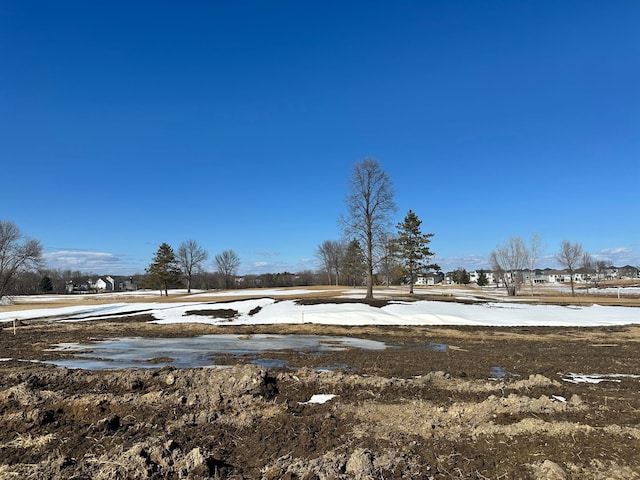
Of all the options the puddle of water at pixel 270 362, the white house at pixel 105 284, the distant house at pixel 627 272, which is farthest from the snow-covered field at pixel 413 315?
the distant house at pixel 627 272

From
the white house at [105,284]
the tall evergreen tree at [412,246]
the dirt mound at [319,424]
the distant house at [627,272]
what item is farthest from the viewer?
the distant house at [627,272]

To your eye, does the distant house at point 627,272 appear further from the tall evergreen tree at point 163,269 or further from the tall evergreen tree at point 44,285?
the tall evergreen tree at point 44,285

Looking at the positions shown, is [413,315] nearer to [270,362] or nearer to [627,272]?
[270,362]

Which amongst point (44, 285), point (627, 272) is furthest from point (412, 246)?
point (627, 272)

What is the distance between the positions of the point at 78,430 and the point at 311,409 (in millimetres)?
3626

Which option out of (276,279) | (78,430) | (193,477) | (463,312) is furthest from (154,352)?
(276,279)

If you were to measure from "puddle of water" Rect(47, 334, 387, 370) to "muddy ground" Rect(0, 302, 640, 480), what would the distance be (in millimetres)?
2162

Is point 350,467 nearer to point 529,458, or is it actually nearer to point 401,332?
point 529,458

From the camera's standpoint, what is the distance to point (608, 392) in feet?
26.1

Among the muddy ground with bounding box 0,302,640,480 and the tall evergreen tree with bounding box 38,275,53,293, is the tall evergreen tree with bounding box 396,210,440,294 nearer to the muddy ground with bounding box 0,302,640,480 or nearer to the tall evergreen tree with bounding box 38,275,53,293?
the muddy ground with bounding box 0,302,640,480

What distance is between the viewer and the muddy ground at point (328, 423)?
4832mm

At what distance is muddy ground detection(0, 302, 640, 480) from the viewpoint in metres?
4.83

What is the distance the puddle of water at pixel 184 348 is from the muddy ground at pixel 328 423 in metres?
2.16

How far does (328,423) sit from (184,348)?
1050 centimetres
